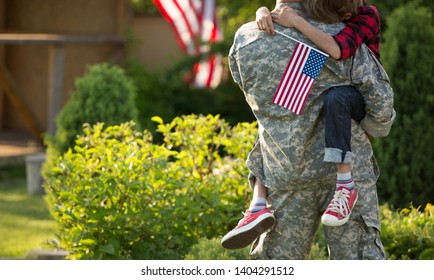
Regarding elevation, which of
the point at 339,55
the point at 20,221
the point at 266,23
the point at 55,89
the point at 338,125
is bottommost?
the point at 20,221

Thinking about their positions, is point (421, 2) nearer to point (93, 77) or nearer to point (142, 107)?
point (93, 77)

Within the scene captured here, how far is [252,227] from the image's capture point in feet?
14.2

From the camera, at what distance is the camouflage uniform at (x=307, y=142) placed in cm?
421

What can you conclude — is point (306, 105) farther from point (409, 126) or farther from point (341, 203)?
point (409, 126)

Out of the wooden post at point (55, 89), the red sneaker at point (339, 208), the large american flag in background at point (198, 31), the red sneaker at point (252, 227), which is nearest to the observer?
the red sneaker at point (339, 208)

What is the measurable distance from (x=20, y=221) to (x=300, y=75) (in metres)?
5.84

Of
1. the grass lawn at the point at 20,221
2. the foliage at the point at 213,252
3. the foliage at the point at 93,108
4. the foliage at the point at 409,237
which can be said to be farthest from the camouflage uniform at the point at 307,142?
the foliage at the point at 93,108

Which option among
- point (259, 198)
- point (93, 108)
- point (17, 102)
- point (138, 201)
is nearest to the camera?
point (259, 198)

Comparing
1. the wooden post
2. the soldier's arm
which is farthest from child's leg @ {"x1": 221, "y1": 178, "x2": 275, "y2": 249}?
the wooden post

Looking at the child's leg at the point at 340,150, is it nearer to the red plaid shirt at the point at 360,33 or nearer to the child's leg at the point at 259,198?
the red plaid shirt at the point at 360,33

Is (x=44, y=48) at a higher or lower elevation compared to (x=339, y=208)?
lower

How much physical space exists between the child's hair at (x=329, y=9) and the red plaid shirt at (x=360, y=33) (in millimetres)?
59

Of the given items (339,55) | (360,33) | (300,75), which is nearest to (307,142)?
(300,75)
